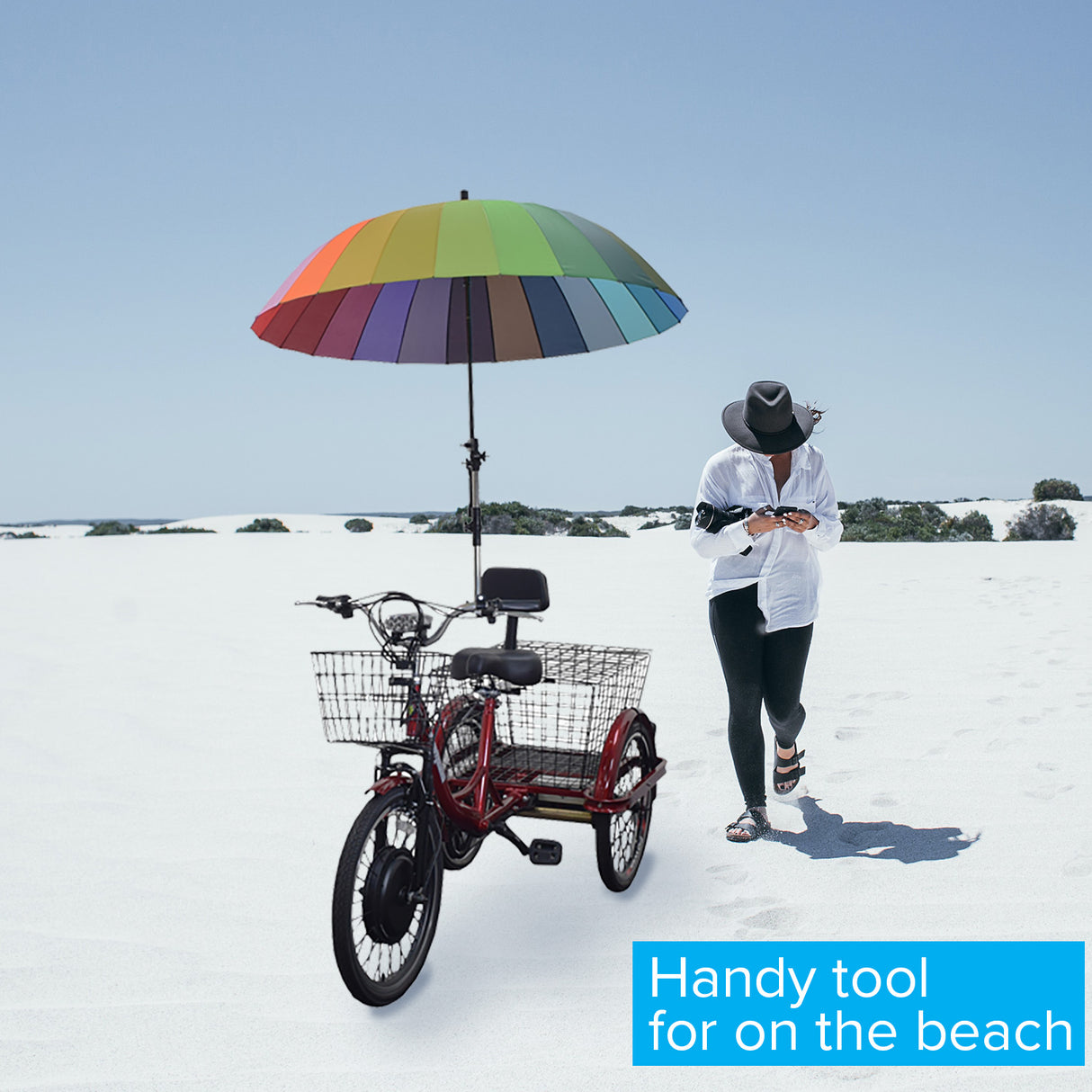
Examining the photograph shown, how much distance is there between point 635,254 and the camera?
4367mm

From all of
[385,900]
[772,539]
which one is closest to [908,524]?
[772,539]

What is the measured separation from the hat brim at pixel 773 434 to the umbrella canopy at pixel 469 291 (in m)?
0.67

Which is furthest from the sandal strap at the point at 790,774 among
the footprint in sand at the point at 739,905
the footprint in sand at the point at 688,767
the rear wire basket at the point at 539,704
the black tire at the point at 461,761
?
the black tire at the point at 461,761

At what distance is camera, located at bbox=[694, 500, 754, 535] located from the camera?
419cm

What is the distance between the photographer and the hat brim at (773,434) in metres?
4.14

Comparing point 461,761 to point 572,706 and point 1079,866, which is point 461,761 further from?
point 1079,866

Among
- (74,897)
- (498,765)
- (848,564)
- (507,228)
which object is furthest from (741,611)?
(848,564)

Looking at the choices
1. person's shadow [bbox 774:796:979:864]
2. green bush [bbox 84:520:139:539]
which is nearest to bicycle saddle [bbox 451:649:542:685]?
person's shadow [bbox 774:796:979:864]

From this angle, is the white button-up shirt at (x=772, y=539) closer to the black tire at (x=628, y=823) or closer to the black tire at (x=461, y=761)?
the black tire at (x=628, y=823)

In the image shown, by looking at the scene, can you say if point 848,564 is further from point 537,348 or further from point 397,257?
point 397,257

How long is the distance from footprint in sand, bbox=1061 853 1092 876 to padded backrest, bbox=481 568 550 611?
2256 millimetres

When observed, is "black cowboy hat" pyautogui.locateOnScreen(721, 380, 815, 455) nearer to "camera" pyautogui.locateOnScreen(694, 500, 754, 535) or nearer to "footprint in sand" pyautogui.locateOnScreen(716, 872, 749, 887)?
"camera" pyautogui.locateOnScreen(694, 500, 754, 535)

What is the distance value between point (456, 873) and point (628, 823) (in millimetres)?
728

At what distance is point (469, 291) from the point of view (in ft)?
14.5
